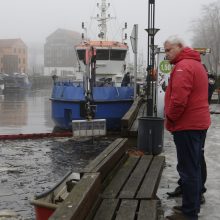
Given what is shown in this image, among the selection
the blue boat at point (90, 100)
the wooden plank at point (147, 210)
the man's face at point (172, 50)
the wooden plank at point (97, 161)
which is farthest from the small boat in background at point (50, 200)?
the blue boat at point (90, 100)

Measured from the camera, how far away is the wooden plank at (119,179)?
17.2 feet

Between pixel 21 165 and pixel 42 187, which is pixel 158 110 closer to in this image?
pixel 21 165

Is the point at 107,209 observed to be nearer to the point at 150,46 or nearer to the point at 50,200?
the point at 50,200

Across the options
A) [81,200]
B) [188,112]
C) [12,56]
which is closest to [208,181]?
[188,112]

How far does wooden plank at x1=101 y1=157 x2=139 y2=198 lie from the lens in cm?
525

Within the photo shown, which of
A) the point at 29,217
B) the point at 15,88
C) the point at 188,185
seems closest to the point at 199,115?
the point at 188,185

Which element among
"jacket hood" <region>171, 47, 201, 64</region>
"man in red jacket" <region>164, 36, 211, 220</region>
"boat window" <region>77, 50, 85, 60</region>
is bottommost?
"man in red jacket" <region>164, 36, 211, 220</region>

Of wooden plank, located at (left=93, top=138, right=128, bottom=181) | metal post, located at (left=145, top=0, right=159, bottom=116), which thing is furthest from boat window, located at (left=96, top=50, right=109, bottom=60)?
wooden plank, located at (left=93, top=138, right=128, bottom=181)

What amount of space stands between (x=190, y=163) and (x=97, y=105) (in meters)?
11.5

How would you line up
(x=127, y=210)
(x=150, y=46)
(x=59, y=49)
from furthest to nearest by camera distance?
(x=59, y=49), (x=150, y=46), (x=127, y=210)

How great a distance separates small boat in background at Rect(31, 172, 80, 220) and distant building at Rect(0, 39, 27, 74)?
10217 centimetres

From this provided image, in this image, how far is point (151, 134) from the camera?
28.9 feet

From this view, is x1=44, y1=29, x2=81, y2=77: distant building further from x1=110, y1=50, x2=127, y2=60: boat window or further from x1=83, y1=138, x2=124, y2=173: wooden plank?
x1=83, y1=138, x2=124, y2=173: wooden plank

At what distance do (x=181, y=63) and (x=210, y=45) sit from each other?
70528 mm
